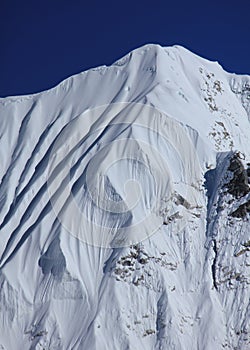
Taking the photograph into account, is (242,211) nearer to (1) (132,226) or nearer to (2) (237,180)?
(2) (237,180)

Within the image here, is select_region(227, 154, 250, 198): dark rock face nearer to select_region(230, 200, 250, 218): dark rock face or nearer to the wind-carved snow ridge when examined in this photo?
select_region(230, 200, 250, 218): dark rock face

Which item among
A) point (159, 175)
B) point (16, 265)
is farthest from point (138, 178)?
point (16, 265)

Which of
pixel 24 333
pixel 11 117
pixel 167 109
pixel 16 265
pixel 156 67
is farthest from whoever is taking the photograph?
pixel 11 117

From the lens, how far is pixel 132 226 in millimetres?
59812

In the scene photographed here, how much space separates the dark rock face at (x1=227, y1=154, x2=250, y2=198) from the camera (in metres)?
61.7

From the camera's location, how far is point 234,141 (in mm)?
71750

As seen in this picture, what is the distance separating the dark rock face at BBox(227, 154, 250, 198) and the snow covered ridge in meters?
0.09

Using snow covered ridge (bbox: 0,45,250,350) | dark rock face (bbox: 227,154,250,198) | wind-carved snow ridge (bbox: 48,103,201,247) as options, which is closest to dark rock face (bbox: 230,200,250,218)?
snow covered ridge (bbox: 0,45,250,350)

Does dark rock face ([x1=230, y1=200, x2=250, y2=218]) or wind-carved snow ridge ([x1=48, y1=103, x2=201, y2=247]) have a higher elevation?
wind-carved snow ridge ([x1=48, y1=103, x2=201, y2=247])

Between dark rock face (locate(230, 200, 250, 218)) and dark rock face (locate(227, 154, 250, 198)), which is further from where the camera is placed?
dark rock face (locate(227, 154, 250, 198))

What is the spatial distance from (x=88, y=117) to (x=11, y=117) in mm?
13118

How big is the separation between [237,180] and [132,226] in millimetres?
9962

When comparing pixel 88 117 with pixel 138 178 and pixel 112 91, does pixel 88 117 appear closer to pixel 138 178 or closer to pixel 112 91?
pixel 112 91

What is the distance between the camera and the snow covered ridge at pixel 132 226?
181 feet
